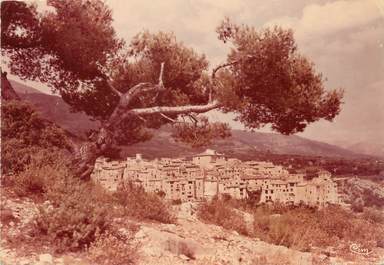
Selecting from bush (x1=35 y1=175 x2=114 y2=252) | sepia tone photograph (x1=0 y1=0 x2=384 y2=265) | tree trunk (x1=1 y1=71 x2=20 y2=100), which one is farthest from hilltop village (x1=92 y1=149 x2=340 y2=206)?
bush (x1=35 y1=175 x2=114 y2=252)

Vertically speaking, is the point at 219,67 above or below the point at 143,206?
above

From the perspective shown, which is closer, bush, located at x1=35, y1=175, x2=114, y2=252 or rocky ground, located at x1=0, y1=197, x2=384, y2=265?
rocky ground, located at x1=0, y1=197, x2=384, y2=265

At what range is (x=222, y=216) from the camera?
8.12 meters

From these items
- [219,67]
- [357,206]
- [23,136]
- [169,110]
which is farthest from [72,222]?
[357,206]

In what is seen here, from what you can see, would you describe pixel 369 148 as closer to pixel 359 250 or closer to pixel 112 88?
pixel 359 250

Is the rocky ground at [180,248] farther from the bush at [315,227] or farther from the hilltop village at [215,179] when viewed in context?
the hilltop village at [215,179]

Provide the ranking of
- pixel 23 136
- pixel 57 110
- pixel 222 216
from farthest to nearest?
1. pixel 57 110
2. pixel 222 216
3. pixel 23 136

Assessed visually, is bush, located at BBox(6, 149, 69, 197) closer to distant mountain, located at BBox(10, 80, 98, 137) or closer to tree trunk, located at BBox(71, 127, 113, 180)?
tree trunk, located at BBox(71, 127, 113, 180)

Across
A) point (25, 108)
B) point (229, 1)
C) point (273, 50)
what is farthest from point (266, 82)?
point (25, 108)

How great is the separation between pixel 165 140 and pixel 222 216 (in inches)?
100

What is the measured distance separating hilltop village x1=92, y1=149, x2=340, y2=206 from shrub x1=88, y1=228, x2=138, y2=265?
297 centimetres

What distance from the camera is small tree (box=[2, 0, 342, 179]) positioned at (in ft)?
29.2

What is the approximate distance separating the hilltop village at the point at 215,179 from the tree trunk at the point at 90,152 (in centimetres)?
15

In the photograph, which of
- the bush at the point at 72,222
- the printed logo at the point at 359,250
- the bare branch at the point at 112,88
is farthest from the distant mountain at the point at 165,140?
the bush at the point at 72,222
